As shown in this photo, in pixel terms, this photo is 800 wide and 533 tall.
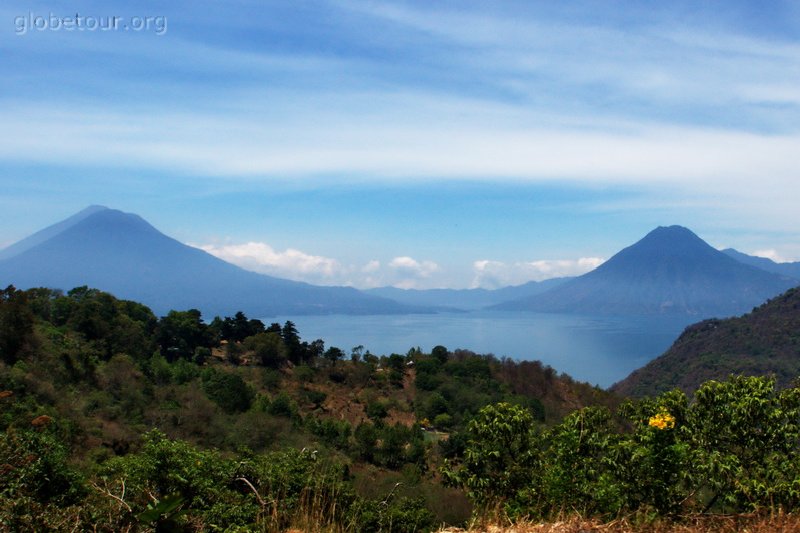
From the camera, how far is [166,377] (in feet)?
94.6

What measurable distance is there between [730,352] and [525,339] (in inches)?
3385

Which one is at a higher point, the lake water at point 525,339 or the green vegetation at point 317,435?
the green vegetation at point 317,435

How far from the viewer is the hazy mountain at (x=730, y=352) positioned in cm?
5409

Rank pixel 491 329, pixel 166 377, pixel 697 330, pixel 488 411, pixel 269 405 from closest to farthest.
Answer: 1. pixel 488 411
2. pixel 269 405
3. pixel 166 377
4. pixel 697 330
5. pixel 491 329

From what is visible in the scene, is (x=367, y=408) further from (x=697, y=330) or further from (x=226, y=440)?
(x=697, y=330)

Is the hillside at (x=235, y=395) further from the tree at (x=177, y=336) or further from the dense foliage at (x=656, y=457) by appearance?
the dense foliage at (x=656, y=457)

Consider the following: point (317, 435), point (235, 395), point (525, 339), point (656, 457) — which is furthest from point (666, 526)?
point (525, 339)

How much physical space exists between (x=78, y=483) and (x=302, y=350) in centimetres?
3332

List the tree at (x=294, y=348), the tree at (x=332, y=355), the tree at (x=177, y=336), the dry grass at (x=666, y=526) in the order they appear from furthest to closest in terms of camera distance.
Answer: the tree at (x=332, y=355)
the tree at (x=294, y=348)
the tree at (x=177, y=336)
the dry grass at (x=666, y=526)

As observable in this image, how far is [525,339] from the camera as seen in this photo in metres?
147

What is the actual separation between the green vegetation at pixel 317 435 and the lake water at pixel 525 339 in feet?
190

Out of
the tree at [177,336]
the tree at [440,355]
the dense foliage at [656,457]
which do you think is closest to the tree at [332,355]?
the tree at [440,355]

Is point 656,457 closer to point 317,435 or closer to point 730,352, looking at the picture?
point 317,435

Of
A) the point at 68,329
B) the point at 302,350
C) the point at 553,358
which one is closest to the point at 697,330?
the point at 553,358
